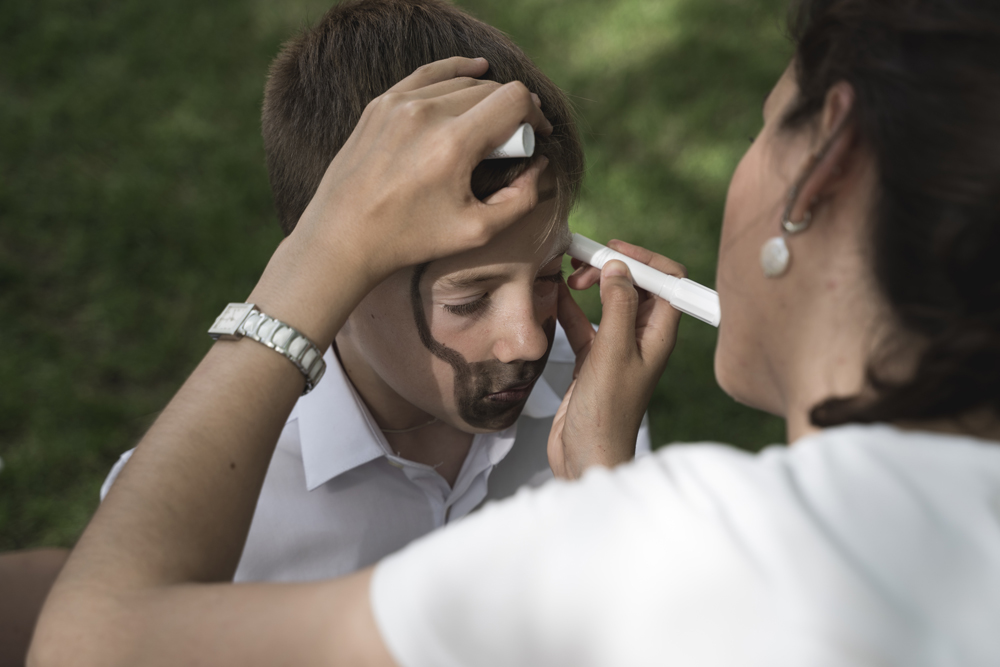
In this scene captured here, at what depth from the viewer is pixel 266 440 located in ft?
3.54

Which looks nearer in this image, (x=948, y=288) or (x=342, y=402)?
(x=948, y=288)

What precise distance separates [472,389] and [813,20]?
38.4 inches

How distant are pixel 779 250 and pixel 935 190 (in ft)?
0.69

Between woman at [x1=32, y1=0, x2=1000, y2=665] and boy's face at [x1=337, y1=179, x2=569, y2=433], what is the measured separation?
1.75 ft

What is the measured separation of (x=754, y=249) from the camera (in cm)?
101

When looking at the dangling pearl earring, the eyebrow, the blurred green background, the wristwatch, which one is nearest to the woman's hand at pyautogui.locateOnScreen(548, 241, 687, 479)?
the eyebrow

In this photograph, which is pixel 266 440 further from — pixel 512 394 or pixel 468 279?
pixel 512 394

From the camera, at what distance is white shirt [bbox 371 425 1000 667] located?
72 cm

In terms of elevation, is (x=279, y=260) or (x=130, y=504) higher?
(x=279, y=260)

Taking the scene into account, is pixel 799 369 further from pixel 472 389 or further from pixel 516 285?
pixel 472 389

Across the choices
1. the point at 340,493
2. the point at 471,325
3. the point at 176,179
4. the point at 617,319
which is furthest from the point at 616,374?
the point at 176,179

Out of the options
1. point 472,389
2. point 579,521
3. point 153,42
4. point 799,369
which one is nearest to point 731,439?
point 472,389

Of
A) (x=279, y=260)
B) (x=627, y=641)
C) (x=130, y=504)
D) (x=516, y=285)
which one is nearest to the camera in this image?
(x=627, y=641)

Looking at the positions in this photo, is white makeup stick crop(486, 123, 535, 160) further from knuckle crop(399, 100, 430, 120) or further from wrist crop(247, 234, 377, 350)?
wrist crop(247, 234, 377, 350)
